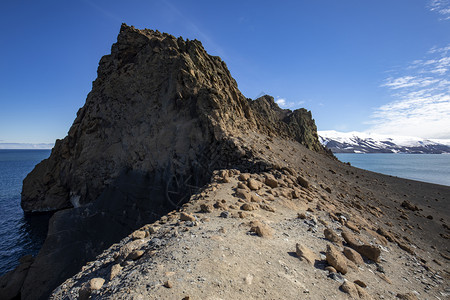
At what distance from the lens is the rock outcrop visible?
592 inches

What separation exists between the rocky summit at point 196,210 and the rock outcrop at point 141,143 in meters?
0.12

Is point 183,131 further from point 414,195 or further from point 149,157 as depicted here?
point 414,195

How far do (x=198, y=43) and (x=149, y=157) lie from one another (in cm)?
1293

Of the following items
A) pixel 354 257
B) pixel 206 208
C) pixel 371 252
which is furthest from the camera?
pixel 206 208

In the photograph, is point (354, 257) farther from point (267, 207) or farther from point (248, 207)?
point (248, 207)

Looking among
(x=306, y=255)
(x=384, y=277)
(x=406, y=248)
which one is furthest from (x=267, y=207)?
(x=406, y=248)

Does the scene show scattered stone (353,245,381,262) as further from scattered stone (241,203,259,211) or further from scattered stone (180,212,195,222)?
scattered stone (180,212,195,222)

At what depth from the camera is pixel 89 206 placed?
21578 mm

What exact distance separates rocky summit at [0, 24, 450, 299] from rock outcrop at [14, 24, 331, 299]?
120 mm

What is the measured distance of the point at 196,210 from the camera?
721cm

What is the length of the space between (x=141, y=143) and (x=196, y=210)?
1451 centimetres

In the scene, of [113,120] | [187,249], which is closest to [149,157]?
[113,120]

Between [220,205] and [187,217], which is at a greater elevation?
[220,205]

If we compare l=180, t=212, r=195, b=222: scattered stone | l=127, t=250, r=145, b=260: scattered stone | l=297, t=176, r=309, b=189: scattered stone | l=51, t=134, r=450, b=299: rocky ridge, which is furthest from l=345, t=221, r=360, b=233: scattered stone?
l=127, t=250, r=145, b=260: scattered stone
